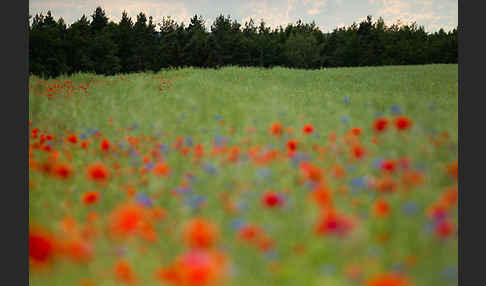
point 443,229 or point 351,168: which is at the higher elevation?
point 351,168

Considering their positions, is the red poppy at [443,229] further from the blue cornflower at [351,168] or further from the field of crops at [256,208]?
the blue cornflower at [351,168]

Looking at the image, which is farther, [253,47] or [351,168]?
[253,47]

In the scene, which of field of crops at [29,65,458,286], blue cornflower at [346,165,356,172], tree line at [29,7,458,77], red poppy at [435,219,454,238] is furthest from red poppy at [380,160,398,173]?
tree line at [29,7,458,77]

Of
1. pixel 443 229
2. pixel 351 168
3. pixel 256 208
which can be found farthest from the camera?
pixel 351 168

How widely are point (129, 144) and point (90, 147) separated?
0.39 m

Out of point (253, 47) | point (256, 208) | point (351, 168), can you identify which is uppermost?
point (253, 47)

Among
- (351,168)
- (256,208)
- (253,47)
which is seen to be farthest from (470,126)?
(253,47)

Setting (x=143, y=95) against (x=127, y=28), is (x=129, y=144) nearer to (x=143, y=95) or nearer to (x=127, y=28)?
(x=143, y=95)

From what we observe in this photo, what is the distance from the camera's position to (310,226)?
52.5 inches

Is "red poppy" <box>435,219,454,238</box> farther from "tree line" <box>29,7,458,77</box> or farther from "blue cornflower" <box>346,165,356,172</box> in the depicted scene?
"tree line" <box>29,7,458,77</box>

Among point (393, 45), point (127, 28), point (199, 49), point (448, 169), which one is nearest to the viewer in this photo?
point (448, 169)

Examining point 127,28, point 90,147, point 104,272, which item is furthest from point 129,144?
point 127,28

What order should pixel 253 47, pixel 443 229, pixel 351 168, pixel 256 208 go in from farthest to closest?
1. pixel 253 47
2. pixel 351 168
3. pixel 256 208
4. pixel 443 229

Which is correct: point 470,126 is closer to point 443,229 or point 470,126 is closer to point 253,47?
point 443,229
